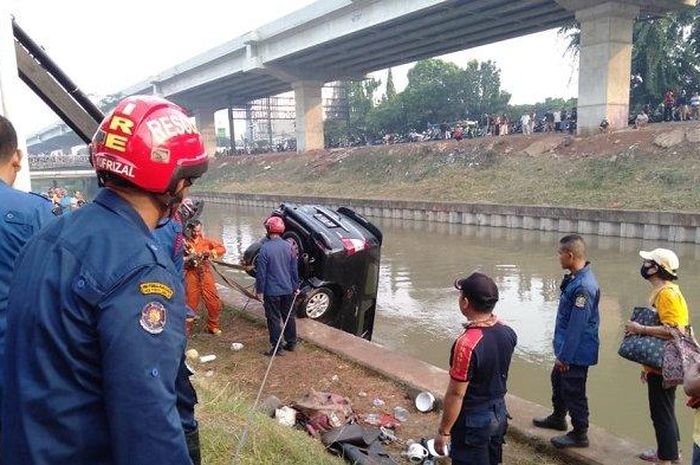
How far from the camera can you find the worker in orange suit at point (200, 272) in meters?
6.30

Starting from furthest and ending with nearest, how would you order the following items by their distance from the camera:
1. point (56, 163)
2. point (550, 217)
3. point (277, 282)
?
point (56, 163) < point (550, 217) < point (277, 282)

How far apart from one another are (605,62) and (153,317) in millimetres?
25292

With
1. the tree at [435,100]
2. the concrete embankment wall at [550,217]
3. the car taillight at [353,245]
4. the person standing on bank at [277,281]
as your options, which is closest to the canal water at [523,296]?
the concrete embankment wall at [550,217]

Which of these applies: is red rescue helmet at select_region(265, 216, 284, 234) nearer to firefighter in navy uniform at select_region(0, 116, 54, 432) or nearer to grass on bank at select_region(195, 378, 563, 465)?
grass on bank at select_region(195, 378, 563, 465)

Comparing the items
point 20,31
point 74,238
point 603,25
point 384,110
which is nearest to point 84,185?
point 384,110

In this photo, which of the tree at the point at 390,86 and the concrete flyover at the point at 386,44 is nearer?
the concrete flyover at the point at 386,44

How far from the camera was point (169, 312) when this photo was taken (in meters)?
1.30

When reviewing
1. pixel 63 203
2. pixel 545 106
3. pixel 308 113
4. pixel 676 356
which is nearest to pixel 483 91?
pixel 545 106

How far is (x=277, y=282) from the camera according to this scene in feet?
18.7

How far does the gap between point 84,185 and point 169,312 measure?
6256 cm

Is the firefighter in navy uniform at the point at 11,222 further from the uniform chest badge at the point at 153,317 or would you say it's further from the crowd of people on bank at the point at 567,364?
the crowd of people on bank at the point at 567,364

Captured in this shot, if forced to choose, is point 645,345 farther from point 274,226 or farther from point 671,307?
point 274,226

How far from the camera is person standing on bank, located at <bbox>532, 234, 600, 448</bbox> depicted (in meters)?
3.71

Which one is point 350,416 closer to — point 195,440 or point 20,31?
point 195,440
